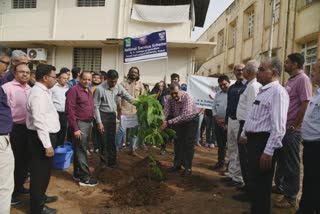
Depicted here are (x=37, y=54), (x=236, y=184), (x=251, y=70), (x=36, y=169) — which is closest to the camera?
(x=36, y=169)

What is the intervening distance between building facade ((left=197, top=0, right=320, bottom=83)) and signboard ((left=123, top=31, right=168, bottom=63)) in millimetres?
5941

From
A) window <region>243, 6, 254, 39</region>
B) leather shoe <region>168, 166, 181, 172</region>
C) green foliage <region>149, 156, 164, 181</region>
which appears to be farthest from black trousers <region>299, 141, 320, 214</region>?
window <region>243, 6, 254, 39</region>

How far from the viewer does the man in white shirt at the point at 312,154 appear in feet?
9.47

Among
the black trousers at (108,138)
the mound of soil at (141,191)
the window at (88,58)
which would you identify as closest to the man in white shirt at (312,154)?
the mound of soil at (141,191)

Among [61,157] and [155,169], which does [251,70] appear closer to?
[155,169]

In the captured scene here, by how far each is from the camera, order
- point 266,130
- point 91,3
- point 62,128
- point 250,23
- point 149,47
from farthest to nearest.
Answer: point 250,23 → point 91,3 → point 149,47 → point 62,128 → point 266,130

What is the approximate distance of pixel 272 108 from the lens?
2.79m

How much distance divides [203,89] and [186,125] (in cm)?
312

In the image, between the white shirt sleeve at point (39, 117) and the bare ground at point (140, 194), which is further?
the bare ground at point (140, 194)

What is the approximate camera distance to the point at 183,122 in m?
5.12

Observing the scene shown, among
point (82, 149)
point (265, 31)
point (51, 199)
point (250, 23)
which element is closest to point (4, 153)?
point (51, 199)

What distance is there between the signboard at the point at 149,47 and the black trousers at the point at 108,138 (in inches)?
119

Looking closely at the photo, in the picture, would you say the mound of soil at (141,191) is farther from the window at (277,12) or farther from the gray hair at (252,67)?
the window at (277,12)

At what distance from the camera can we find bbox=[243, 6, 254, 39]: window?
55.0 ft
